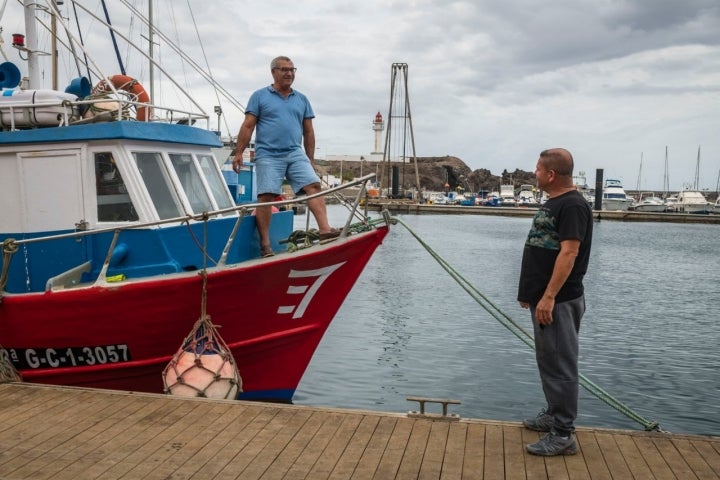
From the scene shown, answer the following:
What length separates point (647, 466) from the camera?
4.66m

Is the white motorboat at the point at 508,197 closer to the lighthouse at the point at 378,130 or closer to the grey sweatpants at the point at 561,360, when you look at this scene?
the lighthouse at the point at 378,130

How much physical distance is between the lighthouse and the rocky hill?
32.6 ft

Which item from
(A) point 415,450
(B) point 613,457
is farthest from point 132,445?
(B) point 613,457

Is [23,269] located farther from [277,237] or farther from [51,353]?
[277,237]

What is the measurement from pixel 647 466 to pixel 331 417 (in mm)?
2197

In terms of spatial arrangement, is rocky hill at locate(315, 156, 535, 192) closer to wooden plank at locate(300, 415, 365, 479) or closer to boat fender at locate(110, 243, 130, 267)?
boat fender at locate(110, 243, 130, 267)

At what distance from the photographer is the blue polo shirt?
770cm

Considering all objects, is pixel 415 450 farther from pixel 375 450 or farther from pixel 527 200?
pixel 527 200

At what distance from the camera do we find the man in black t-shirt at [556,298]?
4.68 metres

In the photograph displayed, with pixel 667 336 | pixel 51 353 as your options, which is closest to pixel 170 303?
pixel 51 353

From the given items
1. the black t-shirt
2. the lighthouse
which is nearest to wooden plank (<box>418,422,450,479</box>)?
the black t-shirt

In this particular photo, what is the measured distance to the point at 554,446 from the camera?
15.7ft

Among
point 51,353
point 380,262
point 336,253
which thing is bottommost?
point 380,262

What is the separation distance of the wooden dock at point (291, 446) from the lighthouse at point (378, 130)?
101277mm
